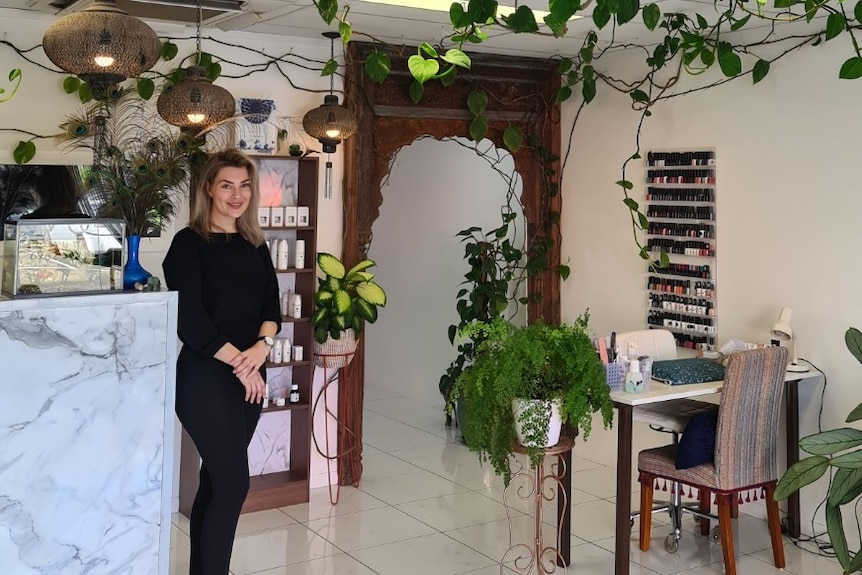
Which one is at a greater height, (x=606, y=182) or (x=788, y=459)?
(x=606, y=182)

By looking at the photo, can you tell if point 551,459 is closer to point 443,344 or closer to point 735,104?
point 443,344

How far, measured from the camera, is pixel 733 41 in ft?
15.4

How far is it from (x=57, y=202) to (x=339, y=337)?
58.9 inches

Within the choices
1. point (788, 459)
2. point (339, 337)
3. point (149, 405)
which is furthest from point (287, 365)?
point (788, 459)

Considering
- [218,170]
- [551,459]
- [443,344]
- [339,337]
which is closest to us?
[218,170]

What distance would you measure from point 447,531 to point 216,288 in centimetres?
188

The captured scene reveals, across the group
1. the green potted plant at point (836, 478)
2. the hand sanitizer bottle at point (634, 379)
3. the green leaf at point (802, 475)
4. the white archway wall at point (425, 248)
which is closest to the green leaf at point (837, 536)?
the green potted plant at point (836, 478)

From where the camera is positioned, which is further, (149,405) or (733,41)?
(733,41)

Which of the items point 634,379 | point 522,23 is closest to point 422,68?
point 522,23

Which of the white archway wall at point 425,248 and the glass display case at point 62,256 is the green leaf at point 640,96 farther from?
the glass display case at point 62,256

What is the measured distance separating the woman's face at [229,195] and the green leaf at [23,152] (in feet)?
4.51

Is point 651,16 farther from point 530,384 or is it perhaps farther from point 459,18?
point 530,384

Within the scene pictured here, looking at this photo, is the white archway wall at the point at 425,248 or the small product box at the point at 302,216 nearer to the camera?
the small product box at the point at 302,216

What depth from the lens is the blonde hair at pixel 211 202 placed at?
3.31 metres
